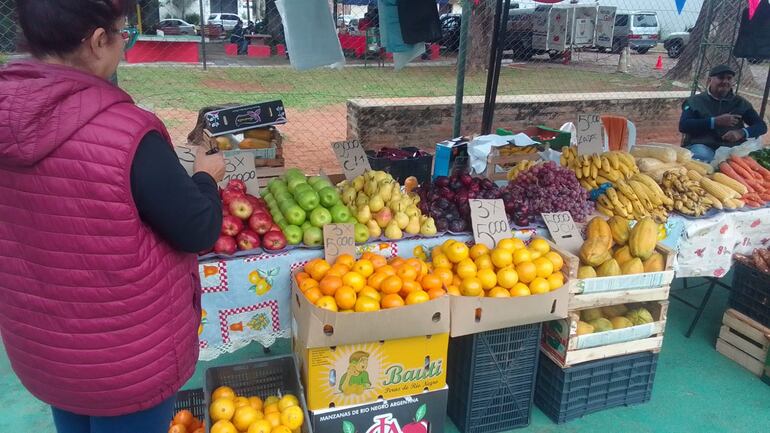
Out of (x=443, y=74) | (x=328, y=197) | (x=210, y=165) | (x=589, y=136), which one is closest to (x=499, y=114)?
(x=589, y=136)

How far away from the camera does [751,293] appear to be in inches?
140

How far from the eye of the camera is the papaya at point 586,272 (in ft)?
9.46

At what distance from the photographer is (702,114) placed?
5180 mm

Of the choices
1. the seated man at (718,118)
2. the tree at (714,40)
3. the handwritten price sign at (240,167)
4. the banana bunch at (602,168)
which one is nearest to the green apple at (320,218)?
the handwritten price sign at (240,167)

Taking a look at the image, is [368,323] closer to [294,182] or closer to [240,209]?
[240,209]

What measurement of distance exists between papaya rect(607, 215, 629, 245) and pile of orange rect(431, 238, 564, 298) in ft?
1.75

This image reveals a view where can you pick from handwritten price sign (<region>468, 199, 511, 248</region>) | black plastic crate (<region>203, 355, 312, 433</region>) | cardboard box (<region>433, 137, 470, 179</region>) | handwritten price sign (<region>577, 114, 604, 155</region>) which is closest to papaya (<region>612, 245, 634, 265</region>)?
handwritten price sign (<region>468, 199, 511, 248</region>)

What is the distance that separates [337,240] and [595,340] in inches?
57.6

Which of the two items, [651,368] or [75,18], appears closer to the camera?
[75,18]

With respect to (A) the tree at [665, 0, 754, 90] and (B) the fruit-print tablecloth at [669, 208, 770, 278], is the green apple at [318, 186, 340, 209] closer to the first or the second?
(B) the fruit-print tablecloth at [669, 208, 770, 278]

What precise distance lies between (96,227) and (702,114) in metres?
5.45

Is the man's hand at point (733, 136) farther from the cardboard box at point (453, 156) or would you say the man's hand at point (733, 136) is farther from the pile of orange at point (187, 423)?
the pile of orange at point (187, 423)

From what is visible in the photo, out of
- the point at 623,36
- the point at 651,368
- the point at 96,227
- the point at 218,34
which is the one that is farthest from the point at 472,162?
the point at 218,34

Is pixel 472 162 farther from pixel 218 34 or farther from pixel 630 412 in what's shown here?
pixel 218 34
